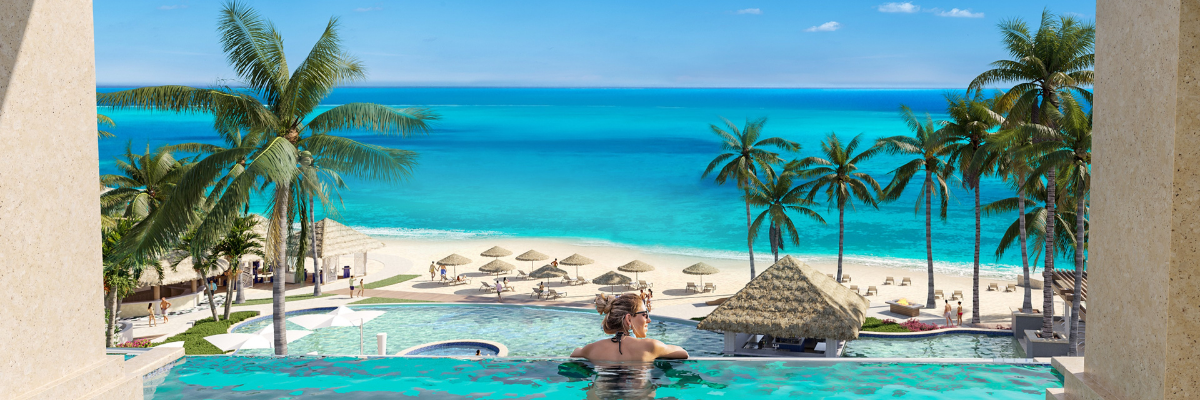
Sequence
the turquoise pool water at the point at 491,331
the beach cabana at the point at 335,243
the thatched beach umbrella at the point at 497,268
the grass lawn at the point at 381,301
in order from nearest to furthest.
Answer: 1. the turquoise pool water at the point at 491,331
2. the grass lawn at the point at 381,301
3. the thatched beach umbrella at the point at 497,268
4. the beach cabana at the point at 335,243

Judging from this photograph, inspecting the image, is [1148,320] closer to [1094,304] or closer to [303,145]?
[1094,304]

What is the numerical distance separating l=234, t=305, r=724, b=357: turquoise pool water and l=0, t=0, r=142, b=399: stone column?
62.8 ft

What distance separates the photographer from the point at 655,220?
81.2m

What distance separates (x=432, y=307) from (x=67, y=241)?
90.0 feet

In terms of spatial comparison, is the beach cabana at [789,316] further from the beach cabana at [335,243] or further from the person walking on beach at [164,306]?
the beach cabana at [335,243]

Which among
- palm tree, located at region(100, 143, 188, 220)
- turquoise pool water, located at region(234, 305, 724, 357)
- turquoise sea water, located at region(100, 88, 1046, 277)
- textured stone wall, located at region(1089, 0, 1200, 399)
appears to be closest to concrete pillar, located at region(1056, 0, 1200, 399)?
textured stone wall, located at region(1089, 0, 1200, 399)

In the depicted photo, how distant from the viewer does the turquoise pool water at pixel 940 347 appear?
23.7 metres

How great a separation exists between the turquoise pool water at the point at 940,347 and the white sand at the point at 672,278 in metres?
3.37

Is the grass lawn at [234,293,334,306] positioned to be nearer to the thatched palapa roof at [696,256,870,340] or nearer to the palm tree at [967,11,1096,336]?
the thatched palapa roof at [696,256,870,340]

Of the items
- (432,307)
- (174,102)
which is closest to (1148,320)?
(174,102)

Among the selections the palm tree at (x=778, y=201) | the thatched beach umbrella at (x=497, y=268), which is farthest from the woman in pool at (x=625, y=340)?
the palm tree at (x=778, y=201)

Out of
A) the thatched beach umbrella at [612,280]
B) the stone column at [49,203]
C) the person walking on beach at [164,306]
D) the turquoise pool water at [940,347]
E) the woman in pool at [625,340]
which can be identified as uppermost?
the stone column at [49,203]

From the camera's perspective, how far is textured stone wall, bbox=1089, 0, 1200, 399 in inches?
120

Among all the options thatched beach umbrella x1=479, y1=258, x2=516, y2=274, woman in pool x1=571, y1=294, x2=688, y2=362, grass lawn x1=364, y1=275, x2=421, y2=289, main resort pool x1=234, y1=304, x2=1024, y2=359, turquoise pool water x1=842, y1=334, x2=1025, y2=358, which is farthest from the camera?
grass lawn x1=364, y1=275, x2=421, y2=289
